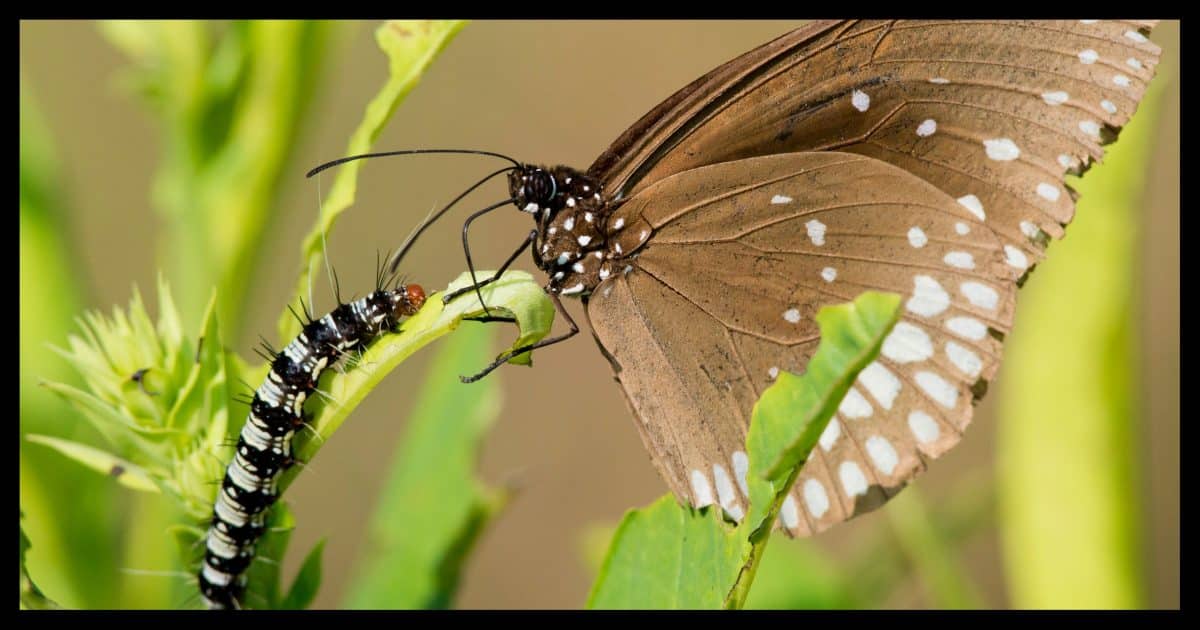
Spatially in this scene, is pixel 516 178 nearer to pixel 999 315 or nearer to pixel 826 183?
pixel 826 183

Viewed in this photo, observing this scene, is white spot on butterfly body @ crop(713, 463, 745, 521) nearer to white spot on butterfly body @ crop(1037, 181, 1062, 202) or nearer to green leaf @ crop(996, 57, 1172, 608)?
green leaf @ crop(996, 57, 1172, 608)

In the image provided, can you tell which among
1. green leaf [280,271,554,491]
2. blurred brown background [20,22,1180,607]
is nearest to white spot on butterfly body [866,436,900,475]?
green leaf [280,271,554,491]

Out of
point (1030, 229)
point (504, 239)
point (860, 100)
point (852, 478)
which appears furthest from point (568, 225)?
point (504, 239)

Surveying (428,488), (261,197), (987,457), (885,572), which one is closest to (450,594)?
(428,488)

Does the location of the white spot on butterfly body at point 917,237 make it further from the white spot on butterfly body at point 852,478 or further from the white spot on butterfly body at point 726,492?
the white spot on butterfly body at point 726,492

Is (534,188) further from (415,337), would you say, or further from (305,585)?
(305,585)

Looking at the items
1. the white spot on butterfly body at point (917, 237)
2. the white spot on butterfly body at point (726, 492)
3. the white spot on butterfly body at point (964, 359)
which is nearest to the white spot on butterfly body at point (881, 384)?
the white spot on butterfly body at point (964, 359)
